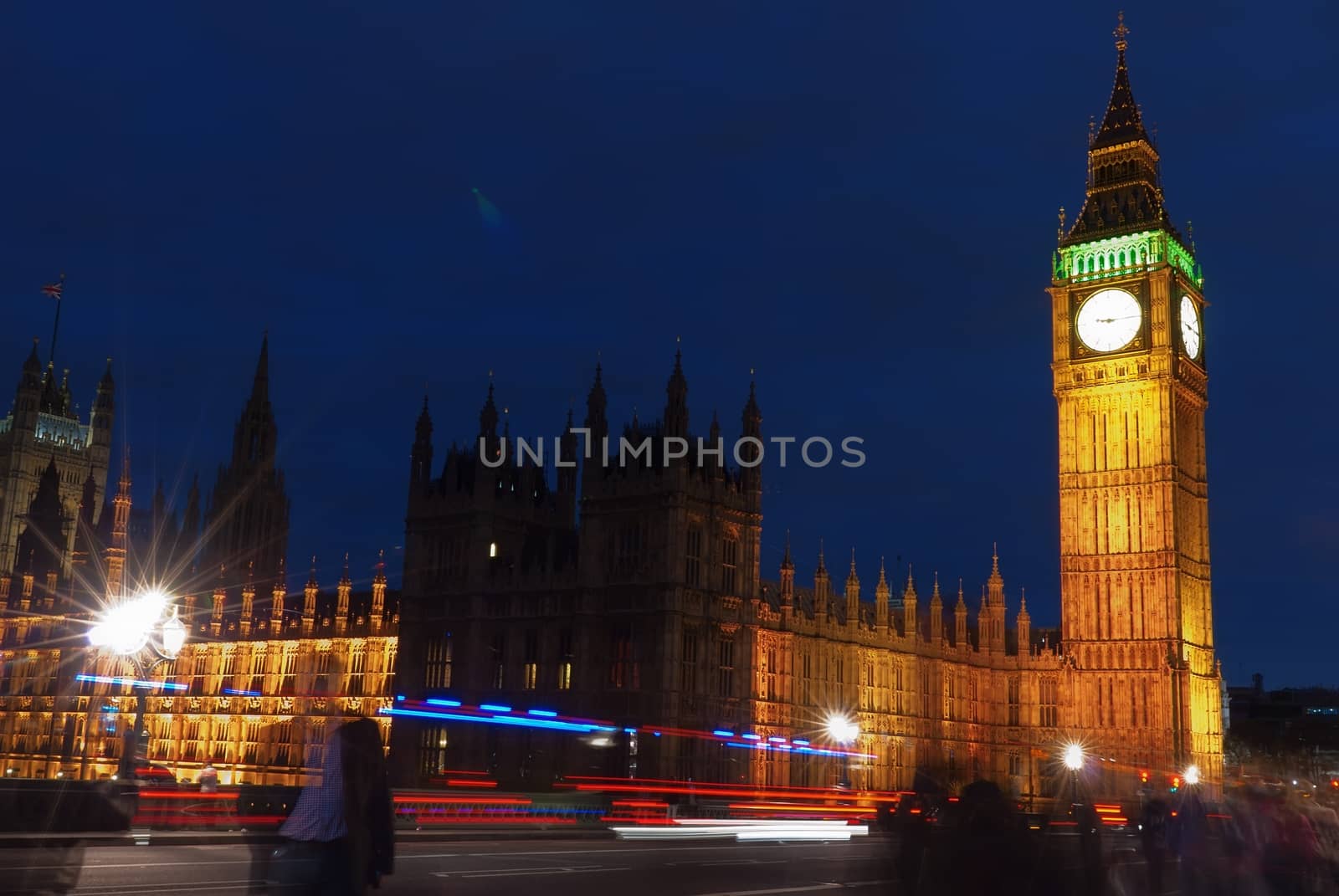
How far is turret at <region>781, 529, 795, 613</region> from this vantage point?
62.3 meters

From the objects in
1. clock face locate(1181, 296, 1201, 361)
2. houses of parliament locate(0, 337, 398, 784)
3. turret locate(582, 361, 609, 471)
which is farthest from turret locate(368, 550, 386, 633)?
clock face locate(1181, 296, 1201, 361)

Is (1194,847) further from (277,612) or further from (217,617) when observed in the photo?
(217,617)

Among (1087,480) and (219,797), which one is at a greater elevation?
(1087,480)

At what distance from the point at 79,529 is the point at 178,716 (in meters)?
33.0

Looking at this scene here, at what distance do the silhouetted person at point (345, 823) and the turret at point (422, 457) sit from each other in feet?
179

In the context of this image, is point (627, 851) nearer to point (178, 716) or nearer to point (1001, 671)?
point (1001, 671)

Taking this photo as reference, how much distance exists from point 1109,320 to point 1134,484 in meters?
10.6

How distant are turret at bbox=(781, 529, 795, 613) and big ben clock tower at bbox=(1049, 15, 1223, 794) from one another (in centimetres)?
2449

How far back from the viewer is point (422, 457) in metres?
64.4

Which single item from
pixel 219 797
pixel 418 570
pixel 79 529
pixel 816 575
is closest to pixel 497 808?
pixel 219 797

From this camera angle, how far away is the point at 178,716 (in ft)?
281

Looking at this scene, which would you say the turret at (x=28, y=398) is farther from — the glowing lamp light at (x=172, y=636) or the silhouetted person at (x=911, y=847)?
the silhouetted person at (x=911, y=847)

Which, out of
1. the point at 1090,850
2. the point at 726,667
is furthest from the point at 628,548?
the point at 1090,850

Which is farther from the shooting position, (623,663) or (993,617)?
(993,617)
